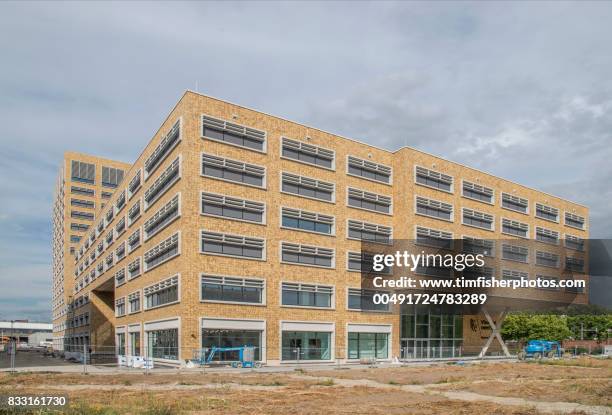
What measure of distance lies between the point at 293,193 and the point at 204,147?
32.3 ft

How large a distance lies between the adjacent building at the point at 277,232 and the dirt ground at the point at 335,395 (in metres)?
16.4

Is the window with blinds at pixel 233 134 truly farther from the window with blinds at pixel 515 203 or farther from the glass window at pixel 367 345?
the window with blinds at pixel 515 203

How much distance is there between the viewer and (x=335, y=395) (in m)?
25.0

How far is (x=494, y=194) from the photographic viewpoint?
240 feet

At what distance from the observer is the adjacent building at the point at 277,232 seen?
159 ft

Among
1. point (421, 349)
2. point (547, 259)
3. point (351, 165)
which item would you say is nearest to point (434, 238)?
point (421, 349)

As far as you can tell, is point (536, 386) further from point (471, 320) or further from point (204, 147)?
point (471, 320)

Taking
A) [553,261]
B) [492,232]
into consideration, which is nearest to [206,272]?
[492,232]

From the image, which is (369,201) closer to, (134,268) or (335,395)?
→ (134,268)

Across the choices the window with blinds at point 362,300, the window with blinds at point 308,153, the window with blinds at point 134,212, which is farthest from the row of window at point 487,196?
the window with blinds at point 134,212

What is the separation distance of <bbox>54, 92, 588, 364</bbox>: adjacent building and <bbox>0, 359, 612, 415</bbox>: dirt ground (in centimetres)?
1637

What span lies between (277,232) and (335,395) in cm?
2835

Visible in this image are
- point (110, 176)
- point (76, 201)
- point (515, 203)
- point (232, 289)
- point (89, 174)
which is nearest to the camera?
point (232, 289)

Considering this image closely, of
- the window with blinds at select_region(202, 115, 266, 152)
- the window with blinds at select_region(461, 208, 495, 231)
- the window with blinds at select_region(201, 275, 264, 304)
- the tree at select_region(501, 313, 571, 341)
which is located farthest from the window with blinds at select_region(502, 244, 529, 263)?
the window with blinds at select_region(202, 115, 266, 152)
